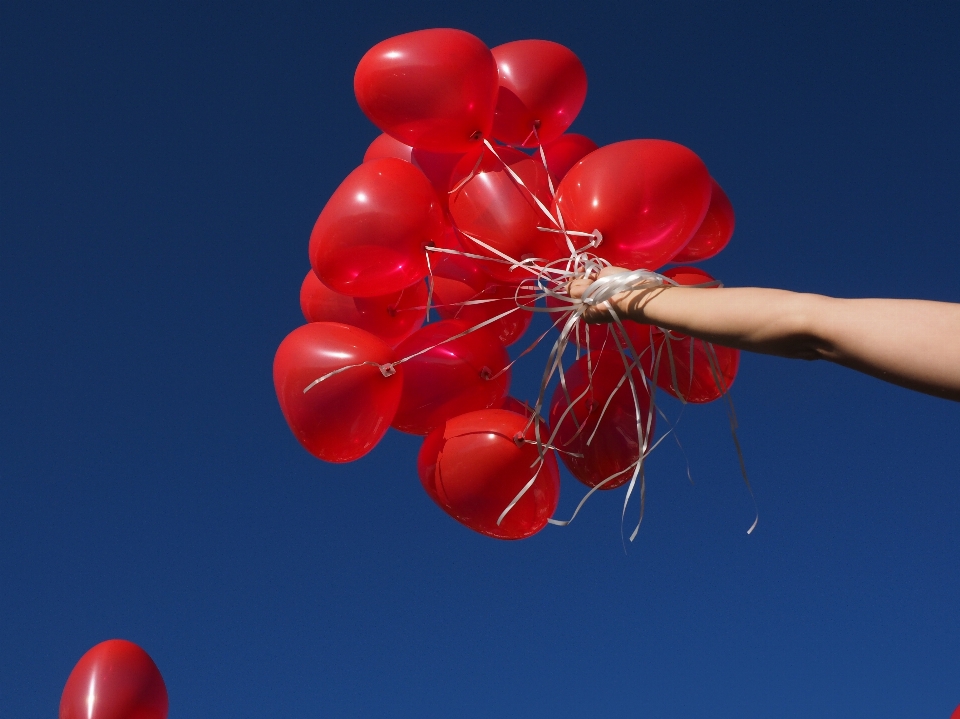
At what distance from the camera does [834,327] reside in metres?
1.43

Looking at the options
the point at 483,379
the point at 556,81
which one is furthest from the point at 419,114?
the point at 483,379

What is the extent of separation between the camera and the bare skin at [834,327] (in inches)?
51.4

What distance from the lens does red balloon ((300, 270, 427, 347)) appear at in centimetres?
A: 316

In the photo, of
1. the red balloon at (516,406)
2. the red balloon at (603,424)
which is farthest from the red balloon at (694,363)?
the red balloon at (516,406)

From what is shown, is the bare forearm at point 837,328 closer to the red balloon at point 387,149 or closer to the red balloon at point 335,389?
the red balloon at point 335,389

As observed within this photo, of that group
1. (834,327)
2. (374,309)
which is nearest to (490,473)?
(374,309)

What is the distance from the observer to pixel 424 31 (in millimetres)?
2955

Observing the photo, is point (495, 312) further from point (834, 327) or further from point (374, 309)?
point (834, 327)

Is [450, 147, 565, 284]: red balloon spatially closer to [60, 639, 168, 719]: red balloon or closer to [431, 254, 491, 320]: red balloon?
[431, 254, 491, 320]: red balloon

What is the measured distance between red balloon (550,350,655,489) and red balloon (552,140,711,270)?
44 cm

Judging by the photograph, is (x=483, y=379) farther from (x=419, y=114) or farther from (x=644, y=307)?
(x=644, y=307)

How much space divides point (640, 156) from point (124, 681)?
2581 mm

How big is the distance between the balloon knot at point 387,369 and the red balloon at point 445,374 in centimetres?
14

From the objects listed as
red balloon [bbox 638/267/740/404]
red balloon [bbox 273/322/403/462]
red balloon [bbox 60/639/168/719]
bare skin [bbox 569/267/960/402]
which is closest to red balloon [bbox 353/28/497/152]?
red balloon [bbox 273/322/403/462]
